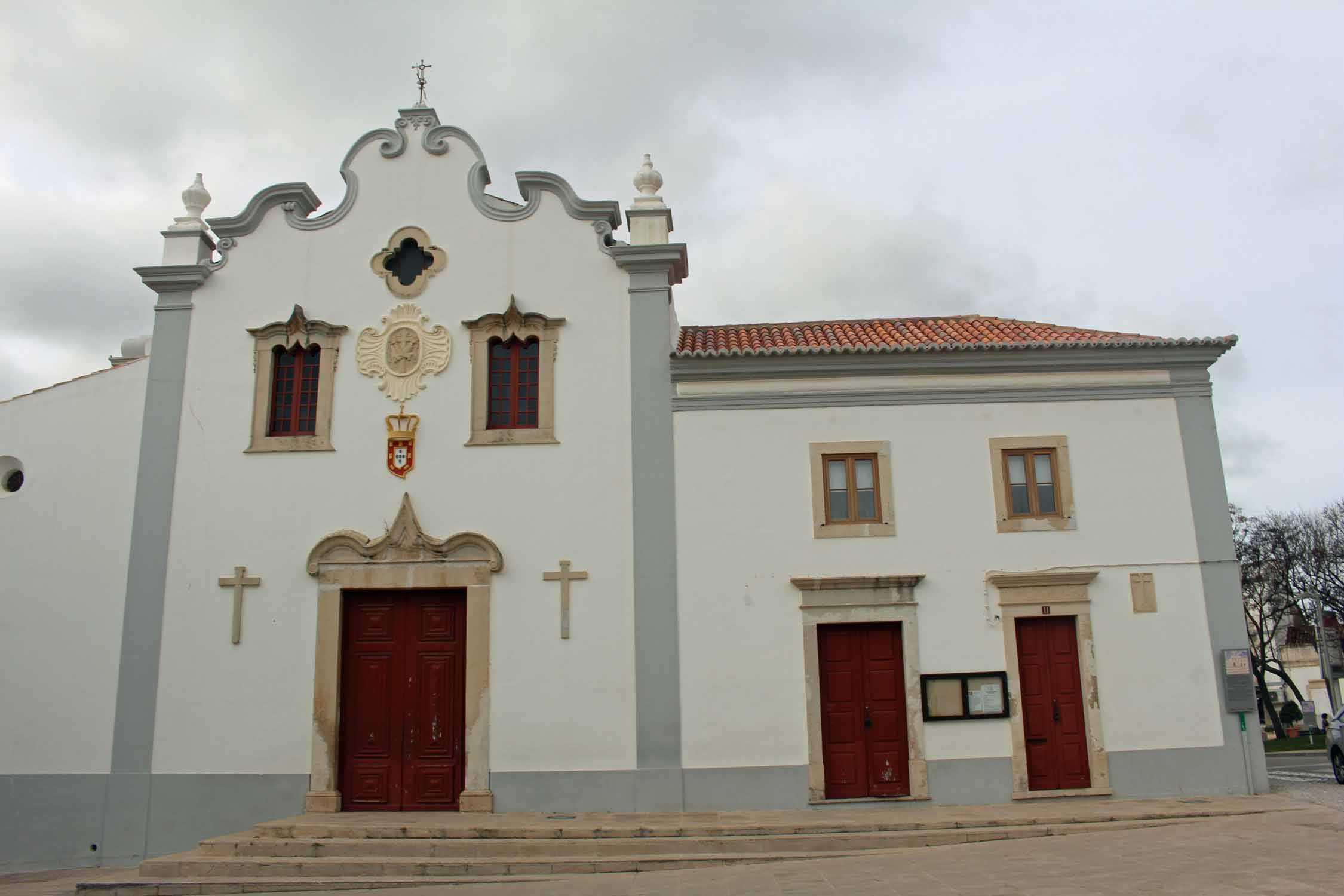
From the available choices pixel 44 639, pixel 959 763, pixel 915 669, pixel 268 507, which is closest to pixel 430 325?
pixel 268 507

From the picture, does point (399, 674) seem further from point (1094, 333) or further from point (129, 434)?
point (1094, 333)

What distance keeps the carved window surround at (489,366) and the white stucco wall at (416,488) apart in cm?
12

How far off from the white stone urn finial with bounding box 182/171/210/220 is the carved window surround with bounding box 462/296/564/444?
462 cm

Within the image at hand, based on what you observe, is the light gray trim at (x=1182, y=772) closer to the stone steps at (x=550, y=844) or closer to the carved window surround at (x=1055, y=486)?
the stone steps at (x=550, y=844)

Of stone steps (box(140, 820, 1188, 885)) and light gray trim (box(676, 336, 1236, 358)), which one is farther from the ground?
light gray trim (box(676, 336, 1236, 358))

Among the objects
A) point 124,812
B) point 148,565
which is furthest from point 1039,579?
point 124,812

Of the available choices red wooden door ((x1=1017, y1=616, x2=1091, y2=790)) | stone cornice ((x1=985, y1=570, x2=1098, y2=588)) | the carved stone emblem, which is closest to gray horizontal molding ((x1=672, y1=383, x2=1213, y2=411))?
stone cornice ((x1=985, y1=570, x2=1098, y2=588))

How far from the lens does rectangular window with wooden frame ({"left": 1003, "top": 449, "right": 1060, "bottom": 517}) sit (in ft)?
43.3

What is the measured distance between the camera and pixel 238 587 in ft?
43.7

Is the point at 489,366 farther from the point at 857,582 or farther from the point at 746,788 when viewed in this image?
the point at 746,788

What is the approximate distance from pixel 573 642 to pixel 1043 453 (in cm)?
669

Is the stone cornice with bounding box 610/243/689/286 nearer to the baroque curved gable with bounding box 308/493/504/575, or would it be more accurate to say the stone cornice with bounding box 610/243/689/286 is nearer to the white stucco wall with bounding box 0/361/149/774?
the baroque curved gable with bounding box 308/493/504/575

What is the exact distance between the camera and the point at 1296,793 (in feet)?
42.0

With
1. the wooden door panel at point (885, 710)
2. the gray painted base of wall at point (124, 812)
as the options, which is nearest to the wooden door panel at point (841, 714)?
the wooden door panel at point (885, 710)
